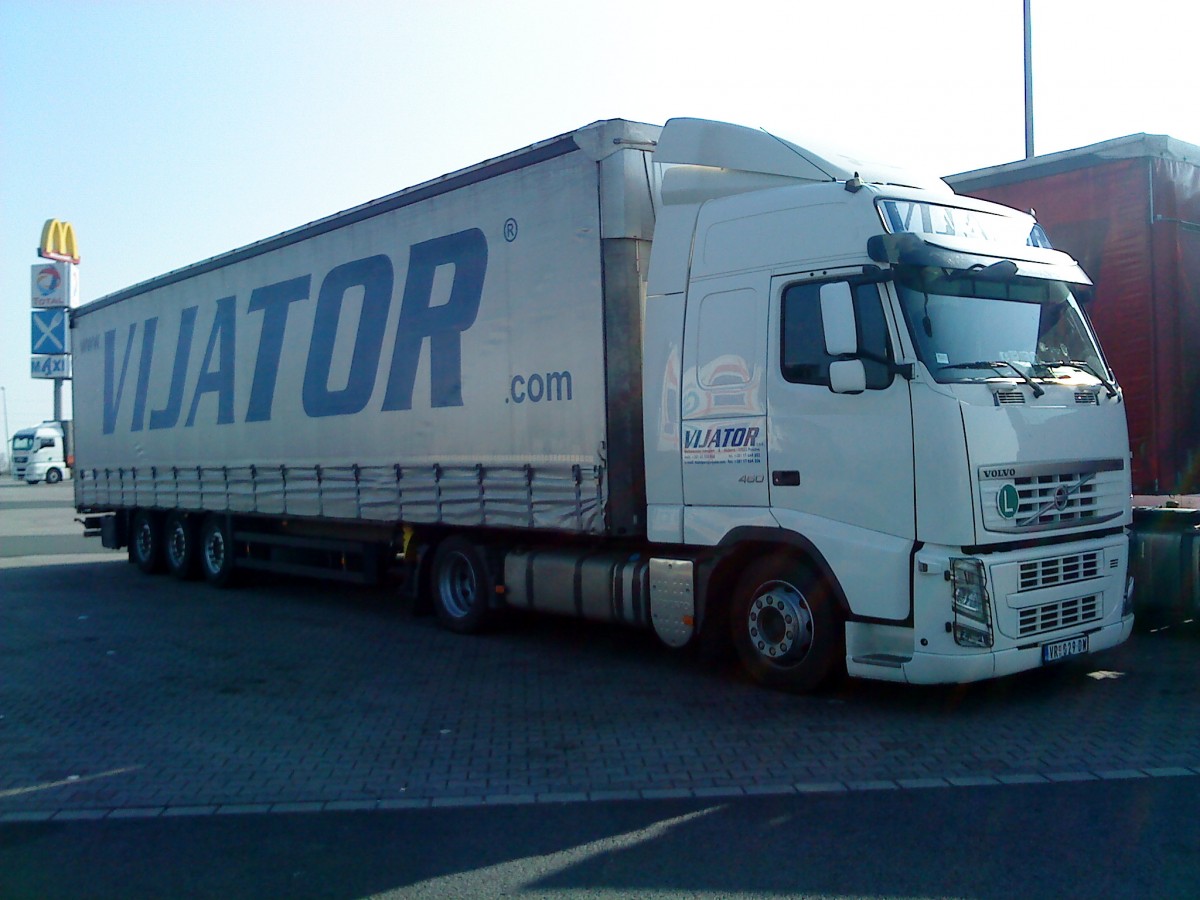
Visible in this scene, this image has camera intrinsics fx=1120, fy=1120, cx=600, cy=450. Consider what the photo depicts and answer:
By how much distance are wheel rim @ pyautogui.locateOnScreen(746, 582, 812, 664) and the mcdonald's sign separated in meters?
51.5

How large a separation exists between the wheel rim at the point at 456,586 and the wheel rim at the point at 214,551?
534 cm

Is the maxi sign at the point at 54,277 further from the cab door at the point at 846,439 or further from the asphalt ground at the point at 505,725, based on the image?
the cab door at the point at 846,439

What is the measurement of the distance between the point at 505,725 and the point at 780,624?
201 cm

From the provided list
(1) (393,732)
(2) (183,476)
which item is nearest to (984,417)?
(1) (393,732)

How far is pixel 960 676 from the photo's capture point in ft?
22.3

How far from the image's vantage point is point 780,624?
779 cm

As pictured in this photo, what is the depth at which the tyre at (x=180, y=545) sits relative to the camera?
1602 cm

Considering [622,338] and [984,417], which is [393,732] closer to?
[622,338]

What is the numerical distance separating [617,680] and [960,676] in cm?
291

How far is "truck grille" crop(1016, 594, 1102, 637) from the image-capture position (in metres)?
7.04

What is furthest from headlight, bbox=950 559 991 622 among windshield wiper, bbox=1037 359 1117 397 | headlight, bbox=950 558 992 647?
windshield wiper, bbox=1037 359 1117 397

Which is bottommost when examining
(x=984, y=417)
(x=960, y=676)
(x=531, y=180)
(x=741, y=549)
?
(x=960, y=676)

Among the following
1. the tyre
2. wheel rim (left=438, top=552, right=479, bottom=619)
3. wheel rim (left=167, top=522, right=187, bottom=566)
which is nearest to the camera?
wheel rim (left=438, top=552, right=479, bottom=619)

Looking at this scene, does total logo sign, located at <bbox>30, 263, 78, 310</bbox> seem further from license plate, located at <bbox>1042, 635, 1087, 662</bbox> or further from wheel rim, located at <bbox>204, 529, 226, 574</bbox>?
license plate, located at <bbox>1042, 635, 1087, 662</bbox>
